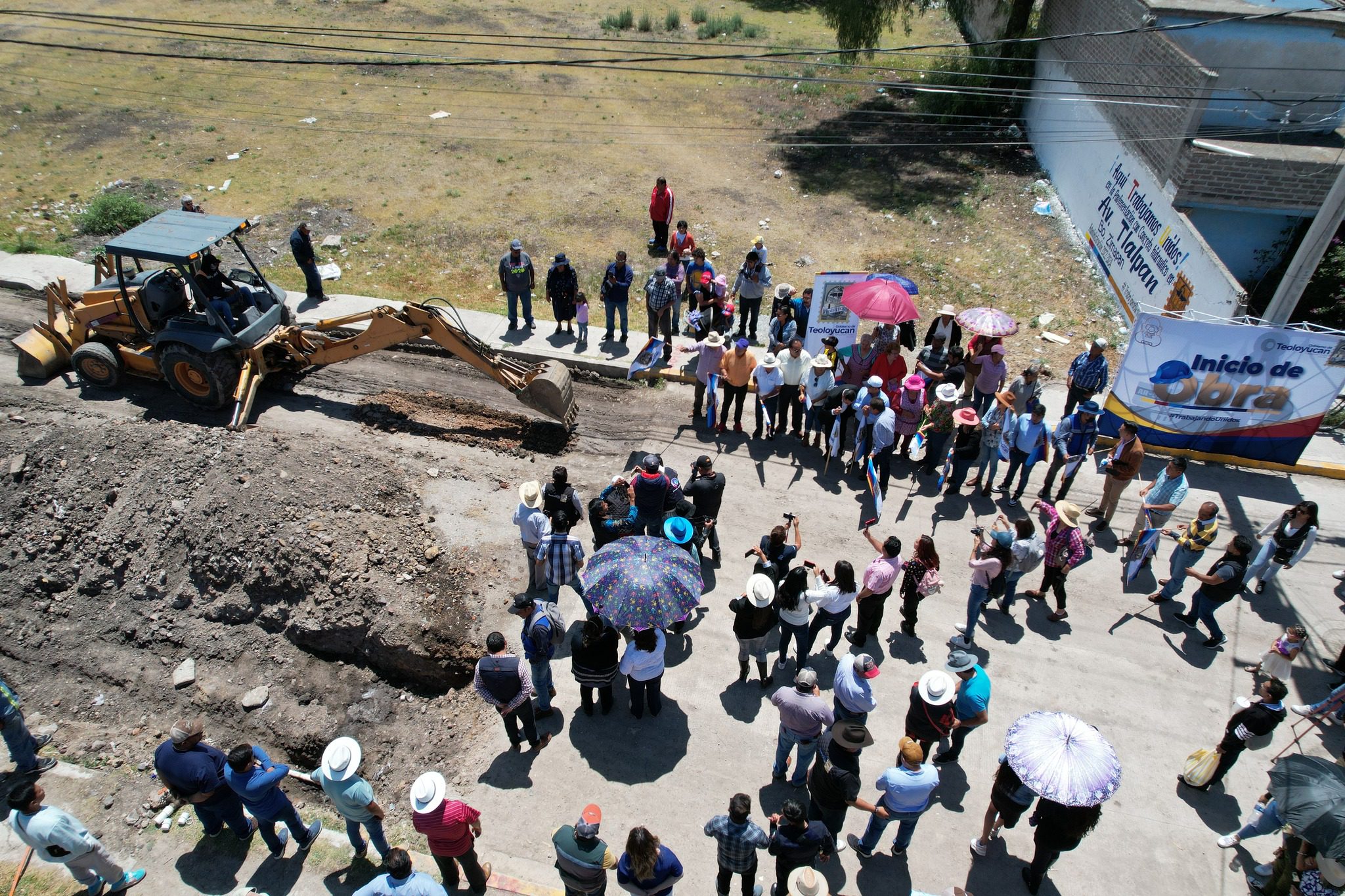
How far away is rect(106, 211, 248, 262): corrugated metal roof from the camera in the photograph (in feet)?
33.3

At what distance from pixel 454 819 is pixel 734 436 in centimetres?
700

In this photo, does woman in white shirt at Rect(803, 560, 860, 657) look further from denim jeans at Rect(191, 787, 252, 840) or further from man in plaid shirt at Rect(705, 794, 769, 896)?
denim jeans at Rect(191, 787, 252, 840)

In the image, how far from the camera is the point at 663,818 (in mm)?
6703

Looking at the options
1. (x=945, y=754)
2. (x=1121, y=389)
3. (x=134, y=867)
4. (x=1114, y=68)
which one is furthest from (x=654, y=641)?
(x=1114, y=68)

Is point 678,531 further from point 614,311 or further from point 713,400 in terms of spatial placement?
point 614,311

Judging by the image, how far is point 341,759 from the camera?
5.78 metres

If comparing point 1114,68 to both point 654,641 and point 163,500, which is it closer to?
point 654,641

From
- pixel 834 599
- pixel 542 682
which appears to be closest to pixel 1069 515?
pixel 834 599

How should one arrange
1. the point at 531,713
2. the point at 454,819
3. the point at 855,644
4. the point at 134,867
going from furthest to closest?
1. the point at 855,644
2. the point at 531,713
3. the point at 134,867
4. the point at 454,819

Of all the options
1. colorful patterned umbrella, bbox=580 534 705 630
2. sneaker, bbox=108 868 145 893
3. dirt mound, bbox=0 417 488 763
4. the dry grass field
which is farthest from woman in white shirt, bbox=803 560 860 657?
the dry grass field

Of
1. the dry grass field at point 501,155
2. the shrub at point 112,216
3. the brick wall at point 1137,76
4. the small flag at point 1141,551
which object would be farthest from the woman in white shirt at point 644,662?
the shrub at point 112,216

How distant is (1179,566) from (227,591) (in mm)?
10192

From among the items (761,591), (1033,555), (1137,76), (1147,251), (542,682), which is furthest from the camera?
(1137,76)

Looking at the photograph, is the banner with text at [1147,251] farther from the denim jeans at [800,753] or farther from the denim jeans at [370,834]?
the denim jeans at [370,834]
